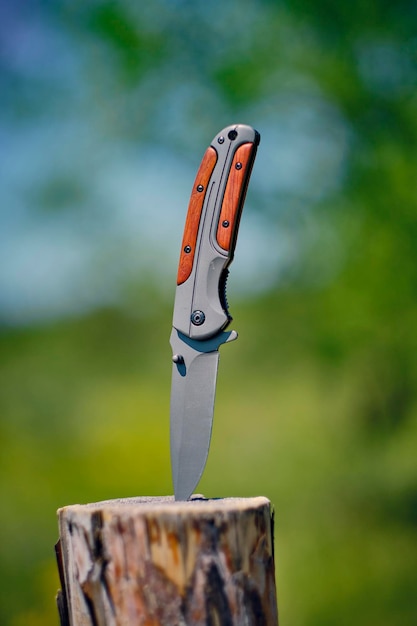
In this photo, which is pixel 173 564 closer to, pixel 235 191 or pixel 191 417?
pixel 191 417

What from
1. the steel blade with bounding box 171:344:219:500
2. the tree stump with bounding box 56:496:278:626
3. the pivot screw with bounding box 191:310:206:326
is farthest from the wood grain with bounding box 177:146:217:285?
the tree stump with bounding box 56:496:278:626

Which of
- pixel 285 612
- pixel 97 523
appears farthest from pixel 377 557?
pixel 97 523

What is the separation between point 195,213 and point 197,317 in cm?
31

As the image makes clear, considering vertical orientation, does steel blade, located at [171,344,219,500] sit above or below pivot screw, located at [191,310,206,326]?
below

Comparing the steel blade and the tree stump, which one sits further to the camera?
the steel blade

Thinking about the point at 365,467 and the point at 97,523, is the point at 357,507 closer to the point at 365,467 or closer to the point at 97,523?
the point at 365,467

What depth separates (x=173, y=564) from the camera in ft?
6.24

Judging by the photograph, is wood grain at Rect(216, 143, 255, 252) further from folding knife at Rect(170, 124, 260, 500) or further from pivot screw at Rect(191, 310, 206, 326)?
pivot screw at Rect(191, 310, 206, 326)

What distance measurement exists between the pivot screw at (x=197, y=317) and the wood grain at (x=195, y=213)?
11 centimetres

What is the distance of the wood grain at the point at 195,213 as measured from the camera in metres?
2.31

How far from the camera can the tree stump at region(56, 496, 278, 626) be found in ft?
6.24

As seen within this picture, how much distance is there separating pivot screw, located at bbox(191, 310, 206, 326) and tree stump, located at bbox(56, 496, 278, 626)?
1.76ft

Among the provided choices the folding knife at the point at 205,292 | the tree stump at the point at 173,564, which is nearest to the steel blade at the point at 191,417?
the folding knife at the point at 205,292

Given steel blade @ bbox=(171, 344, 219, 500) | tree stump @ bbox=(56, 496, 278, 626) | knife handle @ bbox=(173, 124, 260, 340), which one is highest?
knife handle @ bbox=(173, 124, 260, 340)
